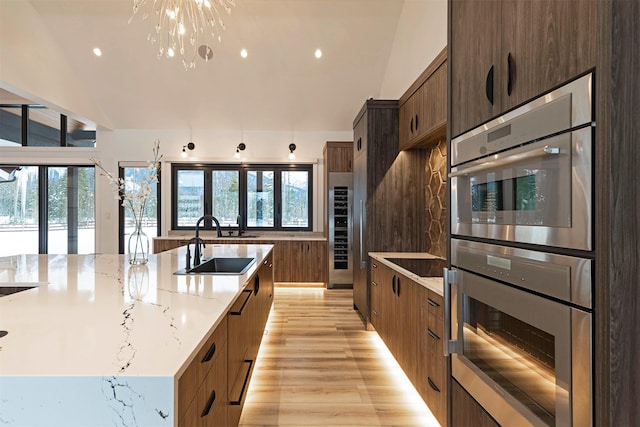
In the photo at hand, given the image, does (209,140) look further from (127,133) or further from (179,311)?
(179,311)

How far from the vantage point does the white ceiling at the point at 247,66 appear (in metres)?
4.43

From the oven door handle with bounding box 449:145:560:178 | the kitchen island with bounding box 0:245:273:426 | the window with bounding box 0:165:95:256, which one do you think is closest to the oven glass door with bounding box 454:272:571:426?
the oven door handle with bounding box 449:145:560:178

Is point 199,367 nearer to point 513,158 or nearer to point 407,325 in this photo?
point 513,158

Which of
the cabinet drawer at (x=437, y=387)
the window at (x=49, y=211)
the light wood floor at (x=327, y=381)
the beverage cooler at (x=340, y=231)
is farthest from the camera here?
the window at (x=49, y=211)

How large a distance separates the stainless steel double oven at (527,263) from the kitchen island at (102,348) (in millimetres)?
997

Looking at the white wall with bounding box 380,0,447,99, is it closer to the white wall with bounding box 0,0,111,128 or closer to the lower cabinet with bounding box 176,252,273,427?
the lower cabinet with bounding box 176,252,273,427

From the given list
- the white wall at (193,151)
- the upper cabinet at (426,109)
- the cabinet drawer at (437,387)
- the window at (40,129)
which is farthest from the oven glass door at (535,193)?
the window at (40,129)

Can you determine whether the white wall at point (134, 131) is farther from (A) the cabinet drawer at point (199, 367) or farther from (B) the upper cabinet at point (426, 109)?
(A) the cabinet drawer at point (199, 367)

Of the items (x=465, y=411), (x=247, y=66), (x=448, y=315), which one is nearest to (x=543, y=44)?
(x=448, y=315)

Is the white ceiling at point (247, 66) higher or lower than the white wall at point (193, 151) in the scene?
higher

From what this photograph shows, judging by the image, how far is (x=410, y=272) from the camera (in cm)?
233

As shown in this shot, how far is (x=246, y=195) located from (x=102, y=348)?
17.7ft

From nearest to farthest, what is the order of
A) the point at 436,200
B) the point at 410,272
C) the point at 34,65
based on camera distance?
1. the point at 410,272
2. the point at 436,200
3. the point at 34,65

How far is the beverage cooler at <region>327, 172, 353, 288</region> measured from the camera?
5453 mm
